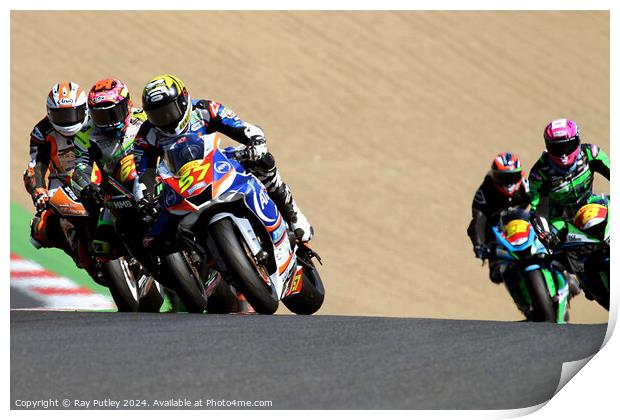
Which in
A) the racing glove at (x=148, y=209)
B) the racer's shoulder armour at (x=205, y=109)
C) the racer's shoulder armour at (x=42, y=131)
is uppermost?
the racer's shoulder armour at (x=205, y=109)

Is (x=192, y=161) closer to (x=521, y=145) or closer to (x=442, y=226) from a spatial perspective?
(x=442, y=226)

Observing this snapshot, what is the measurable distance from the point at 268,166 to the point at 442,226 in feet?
43.9

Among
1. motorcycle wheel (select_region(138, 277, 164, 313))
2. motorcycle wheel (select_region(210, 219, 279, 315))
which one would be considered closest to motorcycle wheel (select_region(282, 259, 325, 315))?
motorcycle wheel (select_region(210, 219, 279, 315))

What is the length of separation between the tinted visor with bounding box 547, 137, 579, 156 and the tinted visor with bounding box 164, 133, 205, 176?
12.9 ft

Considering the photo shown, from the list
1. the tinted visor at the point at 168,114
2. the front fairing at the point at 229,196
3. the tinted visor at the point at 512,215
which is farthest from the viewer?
the tinted visor at the point at 512,215

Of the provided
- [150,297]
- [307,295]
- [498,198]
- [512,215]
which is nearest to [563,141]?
[512,215]

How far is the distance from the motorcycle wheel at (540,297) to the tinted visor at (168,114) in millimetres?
3956

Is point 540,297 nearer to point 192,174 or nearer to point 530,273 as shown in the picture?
point 530,273

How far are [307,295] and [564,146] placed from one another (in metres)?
3.01

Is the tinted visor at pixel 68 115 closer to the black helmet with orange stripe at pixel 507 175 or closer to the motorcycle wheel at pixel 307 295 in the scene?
the motorcycle wheel at pixel 307 295

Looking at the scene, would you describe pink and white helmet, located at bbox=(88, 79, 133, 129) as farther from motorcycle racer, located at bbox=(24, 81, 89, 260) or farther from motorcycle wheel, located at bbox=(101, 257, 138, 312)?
motorcycle wheel, located at bbox=(101, 257, 138, 312)

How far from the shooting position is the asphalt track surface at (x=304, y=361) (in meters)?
6.50

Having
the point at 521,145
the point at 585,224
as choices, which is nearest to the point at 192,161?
the point at 585,224

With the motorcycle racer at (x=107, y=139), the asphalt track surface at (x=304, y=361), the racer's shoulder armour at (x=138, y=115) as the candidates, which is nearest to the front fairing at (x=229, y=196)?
the asphalt track surface at (x=304, y=361)
